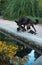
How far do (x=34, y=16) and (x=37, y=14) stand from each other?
194 mm

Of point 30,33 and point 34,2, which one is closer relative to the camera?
point 30,33

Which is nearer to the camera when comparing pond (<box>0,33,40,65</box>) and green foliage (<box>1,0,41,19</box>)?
pond (<box>0,33,40,65</box>)

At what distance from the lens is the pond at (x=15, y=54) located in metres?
5.73

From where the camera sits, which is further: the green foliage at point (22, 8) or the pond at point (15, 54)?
the green foliage at point (22, 8)

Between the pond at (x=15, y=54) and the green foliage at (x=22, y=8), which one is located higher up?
the pond at (x=15, y=54)

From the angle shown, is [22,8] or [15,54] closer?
[15,54]

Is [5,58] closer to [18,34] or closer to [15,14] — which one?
[18,34]

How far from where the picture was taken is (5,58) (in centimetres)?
594

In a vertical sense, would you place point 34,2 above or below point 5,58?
below

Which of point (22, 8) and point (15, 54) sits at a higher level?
point (15, 54)

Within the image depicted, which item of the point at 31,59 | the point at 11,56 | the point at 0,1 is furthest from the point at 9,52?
the point at 0,1

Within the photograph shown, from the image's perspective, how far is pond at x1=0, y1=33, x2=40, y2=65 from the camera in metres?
5.73

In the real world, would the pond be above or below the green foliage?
above

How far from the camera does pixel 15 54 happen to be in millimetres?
6246
